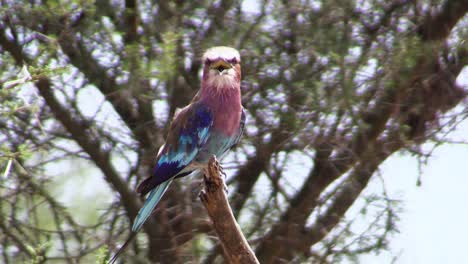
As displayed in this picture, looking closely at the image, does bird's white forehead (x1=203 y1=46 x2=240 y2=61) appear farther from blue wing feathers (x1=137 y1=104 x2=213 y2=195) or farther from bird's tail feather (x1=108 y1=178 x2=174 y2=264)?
bird's tail feather (x1=108 y1=178 x2=174 y2=264)

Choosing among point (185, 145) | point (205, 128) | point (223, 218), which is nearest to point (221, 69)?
point (205, 128)

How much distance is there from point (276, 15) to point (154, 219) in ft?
5.13

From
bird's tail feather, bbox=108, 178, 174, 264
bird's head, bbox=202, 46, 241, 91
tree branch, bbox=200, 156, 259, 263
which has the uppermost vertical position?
bird's head, bbox=202, 46, 241, 91

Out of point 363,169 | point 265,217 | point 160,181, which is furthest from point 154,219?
point 160,181

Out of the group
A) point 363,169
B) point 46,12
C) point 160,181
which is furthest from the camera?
point 363,169

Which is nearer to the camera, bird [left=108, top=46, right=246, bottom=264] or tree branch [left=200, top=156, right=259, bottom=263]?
tree branch [left=200, top=156, right=259, bottom=263]

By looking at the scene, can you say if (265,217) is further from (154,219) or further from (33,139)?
(33,139)

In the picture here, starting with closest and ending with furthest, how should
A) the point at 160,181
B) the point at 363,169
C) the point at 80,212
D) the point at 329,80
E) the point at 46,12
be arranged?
the point at 160,181 < the point at 46,12 < the point at 329,80 < the point at 363,169 < the point at 80,212

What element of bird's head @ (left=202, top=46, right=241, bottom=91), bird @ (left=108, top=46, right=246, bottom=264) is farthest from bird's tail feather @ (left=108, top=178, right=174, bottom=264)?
bird's head @ (left=202, top=46, right=241, bottom=91)

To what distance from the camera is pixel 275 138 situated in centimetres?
655

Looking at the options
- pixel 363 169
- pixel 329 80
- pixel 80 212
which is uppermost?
pixel 329 80

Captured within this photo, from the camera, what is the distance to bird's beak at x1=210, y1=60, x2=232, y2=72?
15.5 ft

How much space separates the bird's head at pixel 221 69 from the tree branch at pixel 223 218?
69 cm

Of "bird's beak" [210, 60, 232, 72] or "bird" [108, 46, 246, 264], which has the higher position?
"bird's beak" [210, 60, 232, 72]
